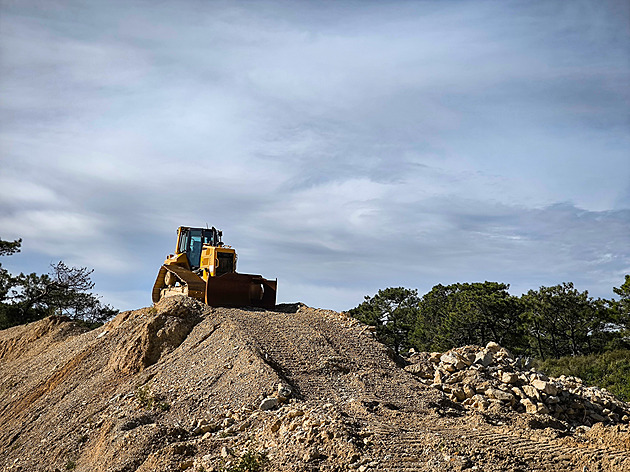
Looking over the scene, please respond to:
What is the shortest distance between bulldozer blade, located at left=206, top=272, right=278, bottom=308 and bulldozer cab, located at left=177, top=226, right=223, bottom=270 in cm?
303

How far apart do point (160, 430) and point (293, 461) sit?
2.93 metres

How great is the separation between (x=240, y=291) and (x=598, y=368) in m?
17.4

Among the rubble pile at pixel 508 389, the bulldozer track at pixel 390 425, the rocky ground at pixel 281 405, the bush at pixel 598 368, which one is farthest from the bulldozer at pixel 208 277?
the bush at pixel 598 368

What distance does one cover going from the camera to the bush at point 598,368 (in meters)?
23.5

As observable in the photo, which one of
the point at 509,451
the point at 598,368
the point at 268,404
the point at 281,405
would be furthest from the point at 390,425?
the point at 598,368

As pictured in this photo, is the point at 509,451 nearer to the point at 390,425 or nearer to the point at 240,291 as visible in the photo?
the point at 390,425

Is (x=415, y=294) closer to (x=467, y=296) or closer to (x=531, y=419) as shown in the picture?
(x=467, y=296)

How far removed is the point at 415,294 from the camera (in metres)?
35.5

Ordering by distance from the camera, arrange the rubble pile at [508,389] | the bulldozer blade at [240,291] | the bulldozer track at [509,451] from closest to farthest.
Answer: the bulldozer track at [509,451] < the rubble pile at [508,389] < the bulldozer blade at [240,291]

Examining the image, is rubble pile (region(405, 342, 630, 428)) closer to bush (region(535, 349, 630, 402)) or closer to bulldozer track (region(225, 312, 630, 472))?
bulldozer track (region(225, 312, 630, 472))

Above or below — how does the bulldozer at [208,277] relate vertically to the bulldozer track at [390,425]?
above

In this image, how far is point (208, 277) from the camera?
16906mm

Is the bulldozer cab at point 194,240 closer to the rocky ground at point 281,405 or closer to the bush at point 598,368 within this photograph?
the rocky ground at point 281,405

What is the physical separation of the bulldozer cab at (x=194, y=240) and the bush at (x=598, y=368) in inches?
615
